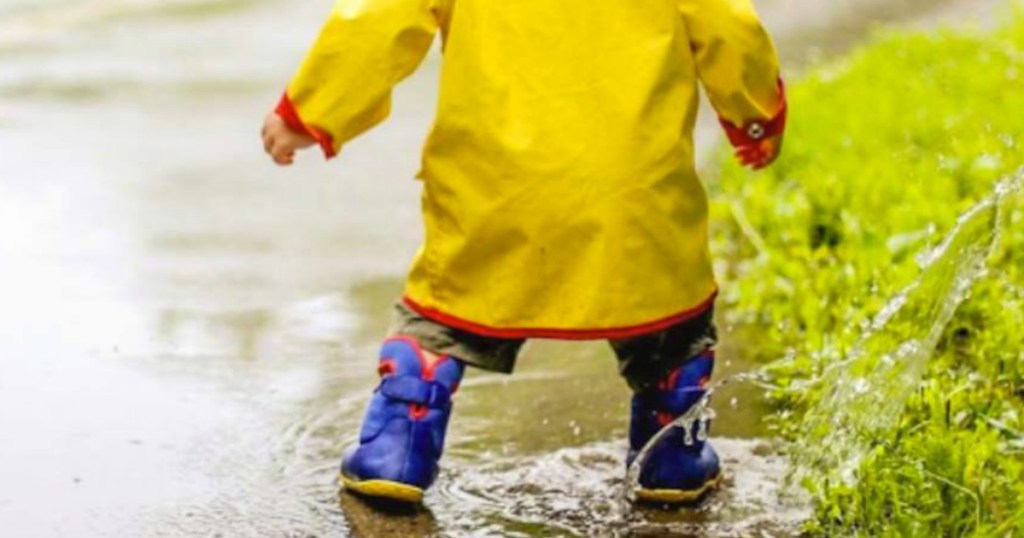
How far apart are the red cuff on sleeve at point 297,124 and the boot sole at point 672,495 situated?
864mm

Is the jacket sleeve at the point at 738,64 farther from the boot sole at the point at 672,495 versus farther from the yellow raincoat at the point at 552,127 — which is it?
the boot sole at the point at 672,495

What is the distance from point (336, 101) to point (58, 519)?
0.90 metres

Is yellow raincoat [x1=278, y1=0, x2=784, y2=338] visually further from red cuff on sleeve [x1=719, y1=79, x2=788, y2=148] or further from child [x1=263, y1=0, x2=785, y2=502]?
red cuff on sleeve [x1=719, y1=79, x2=788, y2=148]

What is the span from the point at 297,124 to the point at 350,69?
0.46 feet

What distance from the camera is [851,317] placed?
200 inches

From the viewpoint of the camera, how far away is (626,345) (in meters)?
4.23

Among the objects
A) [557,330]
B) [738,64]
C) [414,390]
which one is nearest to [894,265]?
[738,64]

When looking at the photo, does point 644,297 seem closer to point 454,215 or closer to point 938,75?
point 454,215

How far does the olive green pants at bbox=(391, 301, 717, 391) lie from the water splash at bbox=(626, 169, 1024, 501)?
10cm

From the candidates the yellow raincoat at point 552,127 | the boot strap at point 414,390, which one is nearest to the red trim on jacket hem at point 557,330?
the yellow raincoat at point 552,127

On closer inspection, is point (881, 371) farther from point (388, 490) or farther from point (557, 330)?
point (388, 490)

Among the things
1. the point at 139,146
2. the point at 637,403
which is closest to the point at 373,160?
the point at 139,146

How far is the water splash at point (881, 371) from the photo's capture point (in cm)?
397

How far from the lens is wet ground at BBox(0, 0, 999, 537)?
162 inches
